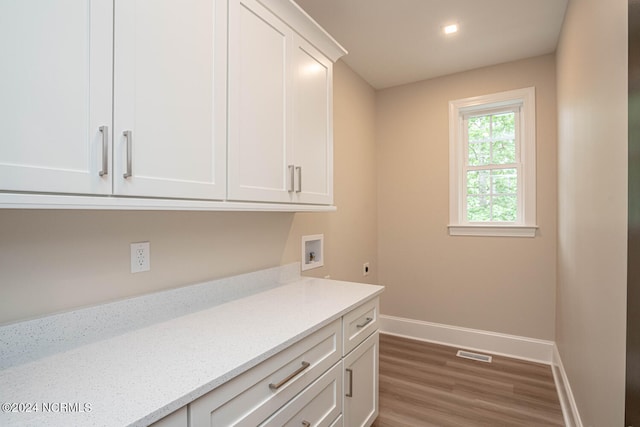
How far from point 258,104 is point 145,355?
42.5 inches

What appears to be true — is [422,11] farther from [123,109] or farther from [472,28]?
[123,109]

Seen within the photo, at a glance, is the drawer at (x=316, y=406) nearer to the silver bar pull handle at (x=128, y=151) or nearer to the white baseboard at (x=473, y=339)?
the silver bar pull handle at (x=128, y=151)

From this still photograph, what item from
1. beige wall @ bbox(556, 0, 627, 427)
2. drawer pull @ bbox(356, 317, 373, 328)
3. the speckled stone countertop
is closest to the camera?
the speckled stone countertop

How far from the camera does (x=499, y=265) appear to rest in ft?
9.70

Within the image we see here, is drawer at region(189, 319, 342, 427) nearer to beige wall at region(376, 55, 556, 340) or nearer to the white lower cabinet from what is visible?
the white lower cabinet

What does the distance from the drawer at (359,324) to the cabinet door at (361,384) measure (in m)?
0.04

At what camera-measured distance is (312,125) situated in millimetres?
1871

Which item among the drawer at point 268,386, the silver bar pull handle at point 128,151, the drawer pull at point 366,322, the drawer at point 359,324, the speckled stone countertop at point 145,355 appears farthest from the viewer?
the drawer pull at point 366,322

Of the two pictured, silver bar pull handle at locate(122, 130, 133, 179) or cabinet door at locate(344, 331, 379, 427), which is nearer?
silver bar pull handle at locate(122, 130, 133, 179)

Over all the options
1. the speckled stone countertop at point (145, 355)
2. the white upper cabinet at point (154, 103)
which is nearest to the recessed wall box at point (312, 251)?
the white upper cabinet at point (154, 103)

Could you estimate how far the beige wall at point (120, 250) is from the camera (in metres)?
1.01

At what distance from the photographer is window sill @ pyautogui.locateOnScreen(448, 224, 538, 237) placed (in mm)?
2824

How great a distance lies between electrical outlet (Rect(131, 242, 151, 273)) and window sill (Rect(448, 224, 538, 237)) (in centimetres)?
267

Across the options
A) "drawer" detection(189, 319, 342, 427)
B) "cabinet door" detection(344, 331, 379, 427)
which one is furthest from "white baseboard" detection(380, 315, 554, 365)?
"drawer" detection(189, 319, 342, 427)
